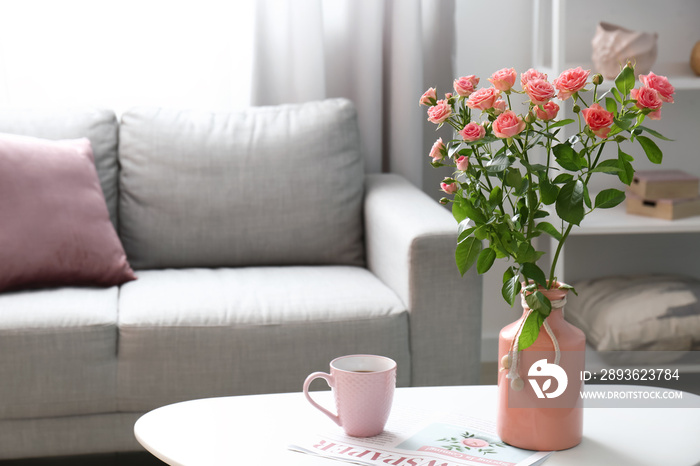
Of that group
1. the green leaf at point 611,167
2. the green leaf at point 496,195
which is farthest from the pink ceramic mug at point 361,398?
the green leaf at point 611,167

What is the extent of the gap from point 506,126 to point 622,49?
5.02ft

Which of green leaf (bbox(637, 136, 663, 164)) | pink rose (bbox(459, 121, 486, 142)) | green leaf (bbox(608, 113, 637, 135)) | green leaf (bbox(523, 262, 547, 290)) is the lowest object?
green leaf (bbox(523, 262, 547, 290))

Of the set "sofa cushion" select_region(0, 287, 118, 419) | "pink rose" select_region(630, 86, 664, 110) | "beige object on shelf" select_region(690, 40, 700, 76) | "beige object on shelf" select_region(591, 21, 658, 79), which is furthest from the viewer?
"beige object on shelf" select_region(690, 40, 700, 76)

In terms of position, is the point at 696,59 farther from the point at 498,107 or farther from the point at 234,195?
the point at 498,107

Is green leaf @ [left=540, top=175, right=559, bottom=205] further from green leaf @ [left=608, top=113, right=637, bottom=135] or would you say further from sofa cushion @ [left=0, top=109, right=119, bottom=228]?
sofa cushion @ [left=0, top=109, right=119, bottom=228]

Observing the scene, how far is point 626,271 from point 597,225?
0.55 meters

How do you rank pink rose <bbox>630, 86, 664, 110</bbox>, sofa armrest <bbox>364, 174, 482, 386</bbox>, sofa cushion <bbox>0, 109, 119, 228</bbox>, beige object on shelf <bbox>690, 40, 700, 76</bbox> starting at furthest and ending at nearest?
beige object on shelf <bbox>690, 40, 700, 76</bbox> < sofa cushion <bbox>0, 109, 119, 228</bbox> < sofa armrest <bbox>364, 174, 482, 386</bbox> < pink rose <bbox>630, 86, 664, 110</bbox>

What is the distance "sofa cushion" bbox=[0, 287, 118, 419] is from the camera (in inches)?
66.7

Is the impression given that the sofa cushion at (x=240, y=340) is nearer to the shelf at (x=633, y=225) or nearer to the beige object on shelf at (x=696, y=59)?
the shelf at (x=633, y=225)

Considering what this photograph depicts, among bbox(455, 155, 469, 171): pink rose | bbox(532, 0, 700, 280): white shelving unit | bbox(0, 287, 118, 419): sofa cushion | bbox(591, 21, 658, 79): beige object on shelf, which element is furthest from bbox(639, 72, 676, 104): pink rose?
bbox(591, 21, 658, 79): beige object on shelf

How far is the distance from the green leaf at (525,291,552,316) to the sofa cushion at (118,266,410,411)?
843 millimetres

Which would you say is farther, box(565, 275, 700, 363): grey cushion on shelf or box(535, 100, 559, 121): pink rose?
box(565, 275, 700, 363): grey cushion on shelf

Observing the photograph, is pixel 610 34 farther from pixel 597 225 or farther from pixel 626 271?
pixel 626 271

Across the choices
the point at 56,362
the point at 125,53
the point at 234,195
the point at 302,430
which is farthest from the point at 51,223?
the point at 302,430
